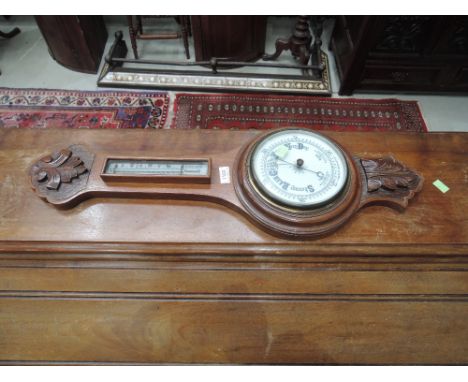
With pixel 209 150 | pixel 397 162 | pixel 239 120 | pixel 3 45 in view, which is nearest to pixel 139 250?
pixel 209 150

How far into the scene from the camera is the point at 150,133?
144cm

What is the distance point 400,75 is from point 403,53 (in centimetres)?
19

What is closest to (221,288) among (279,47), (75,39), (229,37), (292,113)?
(292,113)

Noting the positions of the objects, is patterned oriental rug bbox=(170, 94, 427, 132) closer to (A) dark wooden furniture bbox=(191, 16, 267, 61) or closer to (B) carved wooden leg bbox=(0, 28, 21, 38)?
(A) dark wooden furniture bbox=(191, 16, 267, 61)

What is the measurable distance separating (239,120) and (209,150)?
4.30 feet

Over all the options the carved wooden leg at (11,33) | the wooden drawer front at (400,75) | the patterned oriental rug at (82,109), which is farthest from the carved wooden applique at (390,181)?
the carved wooden leg at (11,33)

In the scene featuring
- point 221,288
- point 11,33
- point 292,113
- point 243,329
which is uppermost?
point 221,288

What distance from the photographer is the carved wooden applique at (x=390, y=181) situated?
121 cm

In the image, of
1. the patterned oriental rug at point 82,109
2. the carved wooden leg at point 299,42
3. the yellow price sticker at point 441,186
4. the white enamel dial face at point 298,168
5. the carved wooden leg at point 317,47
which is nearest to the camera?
the white enamel dial face at point 298,168

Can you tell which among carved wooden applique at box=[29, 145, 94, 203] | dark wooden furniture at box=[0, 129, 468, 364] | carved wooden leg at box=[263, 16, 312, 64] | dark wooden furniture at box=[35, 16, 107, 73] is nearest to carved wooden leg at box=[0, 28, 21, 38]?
dark wooden furniture at box=[35, 16, 107, 73]

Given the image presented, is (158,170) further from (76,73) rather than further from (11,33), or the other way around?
(11,33)

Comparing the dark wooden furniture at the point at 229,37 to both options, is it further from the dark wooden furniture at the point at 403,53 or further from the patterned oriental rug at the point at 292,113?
the dark wooden furniture at the point at 403,53

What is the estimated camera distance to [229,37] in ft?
9.14

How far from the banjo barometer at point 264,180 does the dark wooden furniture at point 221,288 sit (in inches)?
2.1
